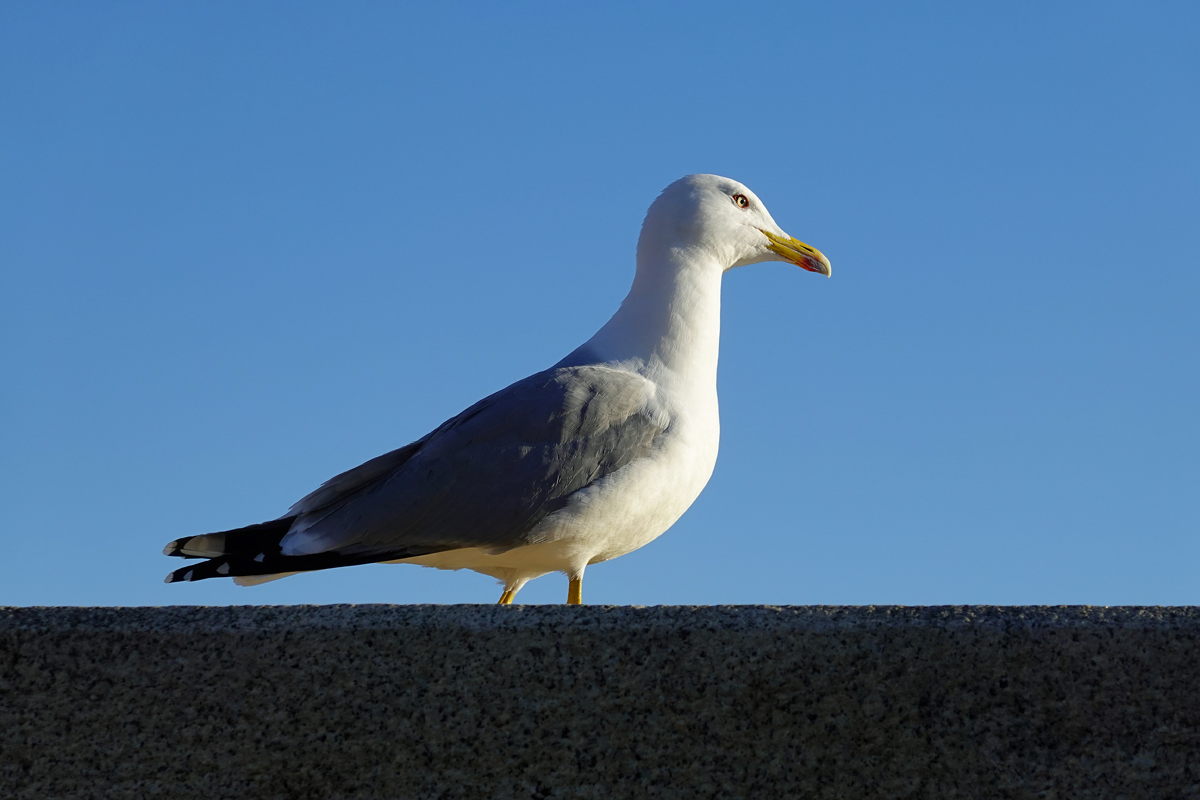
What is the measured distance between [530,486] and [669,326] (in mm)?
1131

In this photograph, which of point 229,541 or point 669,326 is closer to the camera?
point 229,541

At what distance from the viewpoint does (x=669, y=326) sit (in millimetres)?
5051

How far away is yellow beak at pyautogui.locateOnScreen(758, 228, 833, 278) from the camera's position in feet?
18.8

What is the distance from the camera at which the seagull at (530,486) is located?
425cm

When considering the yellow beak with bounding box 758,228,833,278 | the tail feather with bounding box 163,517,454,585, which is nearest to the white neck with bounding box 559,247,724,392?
the yellow beak with bounding box 758,228,833,278

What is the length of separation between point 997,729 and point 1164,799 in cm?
35

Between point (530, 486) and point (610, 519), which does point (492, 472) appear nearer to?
point (530, 486)

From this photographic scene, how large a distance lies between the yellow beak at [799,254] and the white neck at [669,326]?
0.50 m

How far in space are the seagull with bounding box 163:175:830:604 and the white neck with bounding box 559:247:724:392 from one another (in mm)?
10

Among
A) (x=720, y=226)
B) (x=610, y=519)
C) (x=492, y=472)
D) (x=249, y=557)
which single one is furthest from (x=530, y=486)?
(x=720, y=226)

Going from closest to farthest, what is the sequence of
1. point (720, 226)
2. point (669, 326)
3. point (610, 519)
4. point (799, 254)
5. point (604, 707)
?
point (604, 707) < point (610, 519) < point (669, 326) < point (720, 226) < point (799, 254)

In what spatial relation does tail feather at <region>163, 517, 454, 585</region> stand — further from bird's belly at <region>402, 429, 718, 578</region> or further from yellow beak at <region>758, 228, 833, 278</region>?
yellow beak at <region>758, 228, 833, 278</region>

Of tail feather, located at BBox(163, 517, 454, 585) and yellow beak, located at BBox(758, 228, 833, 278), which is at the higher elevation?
yellow beak, located at BBox(758, 228, 833, 278)

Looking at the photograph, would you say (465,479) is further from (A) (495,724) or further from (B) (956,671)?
(B) (956,671)
